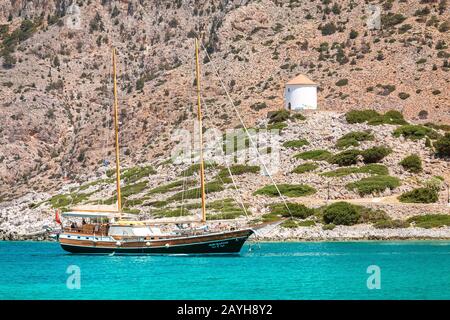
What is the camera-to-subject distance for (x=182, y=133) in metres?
110

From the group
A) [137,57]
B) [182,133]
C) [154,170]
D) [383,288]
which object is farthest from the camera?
[137,57]

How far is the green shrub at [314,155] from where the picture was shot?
298ft

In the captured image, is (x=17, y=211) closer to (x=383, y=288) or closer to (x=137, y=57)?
(x=137, y=57)

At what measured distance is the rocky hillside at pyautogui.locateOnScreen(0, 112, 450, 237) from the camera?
79.8 metres

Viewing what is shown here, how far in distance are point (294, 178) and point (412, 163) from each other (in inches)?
373

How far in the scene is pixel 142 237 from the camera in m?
64.2

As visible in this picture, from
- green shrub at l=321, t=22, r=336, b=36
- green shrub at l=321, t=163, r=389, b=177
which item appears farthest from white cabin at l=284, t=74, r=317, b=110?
green shrub at l=321, t=22, r=336, b=36

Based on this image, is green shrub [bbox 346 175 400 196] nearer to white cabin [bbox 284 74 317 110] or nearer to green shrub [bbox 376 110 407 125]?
green shrub [bbox 376 110 407 125]

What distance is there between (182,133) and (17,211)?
64.5ft

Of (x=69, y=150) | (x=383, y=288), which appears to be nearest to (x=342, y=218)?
(x=383, y=288)

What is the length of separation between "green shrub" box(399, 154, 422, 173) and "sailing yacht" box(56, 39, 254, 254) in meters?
26.0

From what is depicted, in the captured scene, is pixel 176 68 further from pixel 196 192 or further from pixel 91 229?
pixel 91 229

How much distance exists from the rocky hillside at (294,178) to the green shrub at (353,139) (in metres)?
0.09
